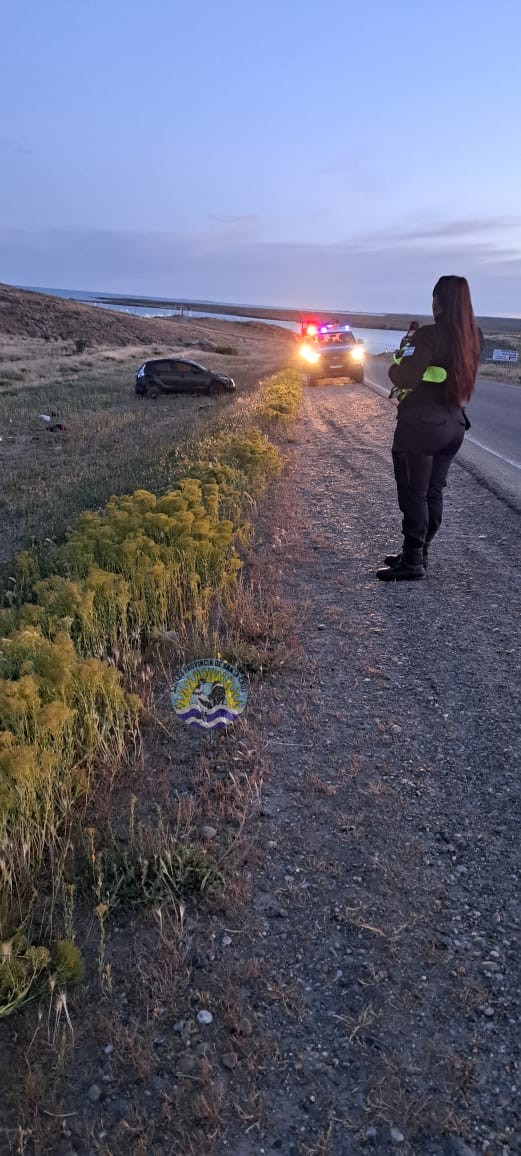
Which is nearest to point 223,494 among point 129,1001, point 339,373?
point 129,1001

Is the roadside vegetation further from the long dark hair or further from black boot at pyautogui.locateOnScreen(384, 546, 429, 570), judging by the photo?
the long dark hair

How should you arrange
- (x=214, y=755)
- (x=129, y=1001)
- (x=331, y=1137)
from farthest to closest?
1. (x=214, y=755)
2. (x=129, y=1001)
3. (x=331, y=1137)

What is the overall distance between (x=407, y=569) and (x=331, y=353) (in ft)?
63.5

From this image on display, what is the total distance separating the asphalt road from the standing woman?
2.74 m

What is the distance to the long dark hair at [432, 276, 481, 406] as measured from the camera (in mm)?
4418

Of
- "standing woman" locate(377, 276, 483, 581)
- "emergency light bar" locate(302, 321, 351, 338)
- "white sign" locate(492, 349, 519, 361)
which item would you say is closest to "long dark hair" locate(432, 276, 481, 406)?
"standing woman" locate(377, 276, 483, 581)

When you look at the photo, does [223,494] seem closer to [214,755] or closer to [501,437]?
[214,755]

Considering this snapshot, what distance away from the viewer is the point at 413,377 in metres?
4.61

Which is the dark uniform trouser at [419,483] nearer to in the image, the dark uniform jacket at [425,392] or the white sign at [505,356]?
the dark uniform jacket at [425,392]

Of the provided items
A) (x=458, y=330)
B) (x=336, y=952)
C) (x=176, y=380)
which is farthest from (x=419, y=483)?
(x=176, y=380)

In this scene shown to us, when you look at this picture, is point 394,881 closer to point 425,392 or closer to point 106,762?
point 106,762

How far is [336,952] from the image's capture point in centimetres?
217

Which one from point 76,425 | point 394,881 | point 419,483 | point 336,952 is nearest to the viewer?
point 336,952

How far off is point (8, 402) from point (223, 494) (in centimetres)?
1840
